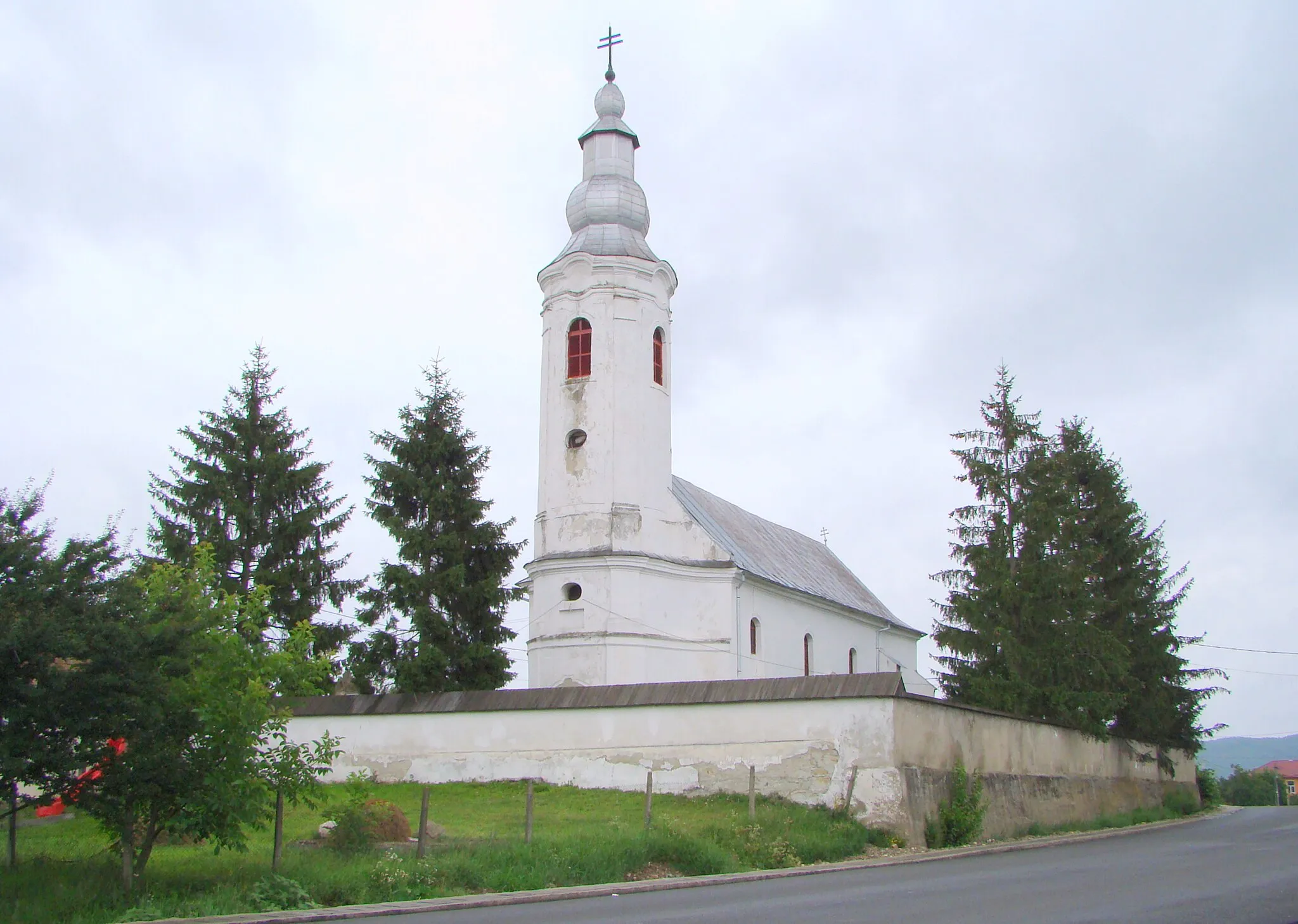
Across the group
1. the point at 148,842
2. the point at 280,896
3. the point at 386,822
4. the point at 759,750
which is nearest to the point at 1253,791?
the point at 759,750

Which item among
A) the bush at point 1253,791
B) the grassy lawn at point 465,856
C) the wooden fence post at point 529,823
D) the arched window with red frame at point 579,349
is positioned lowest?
the bush at point 1253,791

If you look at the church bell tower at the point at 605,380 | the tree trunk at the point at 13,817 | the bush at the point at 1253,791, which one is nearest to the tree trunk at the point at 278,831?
the tree trunk at the point at 13,817

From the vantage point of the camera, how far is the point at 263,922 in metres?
11.2

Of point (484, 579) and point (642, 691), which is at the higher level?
point (484, 579)

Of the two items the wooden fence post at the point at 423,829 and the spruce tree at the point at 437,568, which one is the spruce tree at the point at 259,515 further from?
the wooden fence post at the point at 423,829

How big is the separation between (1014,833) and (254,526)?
62.2 feet

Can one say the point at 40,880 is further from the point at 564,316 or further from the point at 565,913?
the point at 564,316

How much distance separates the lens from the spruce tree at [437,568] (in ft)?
89.8

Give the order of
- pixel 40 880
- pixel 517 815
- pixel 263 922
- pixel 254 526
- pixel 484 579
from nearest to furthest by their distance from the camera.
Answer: pixel 263 922
pixel 40 880
pixel 517 815
pixel 484 579
pixel 254 526

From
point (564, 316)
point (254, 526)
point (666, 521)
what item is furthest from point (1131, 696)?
point (254, 526)

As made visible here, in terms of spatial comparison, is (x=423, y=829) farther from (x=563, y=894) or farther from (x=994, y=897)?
(x=994, y=897)

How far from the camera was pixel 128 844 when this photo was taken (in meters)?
12.5

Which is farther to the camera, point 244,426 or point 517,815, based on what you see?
point 244,426

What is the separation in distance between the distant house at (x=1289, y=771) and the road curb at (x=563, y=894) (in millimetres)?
98406
